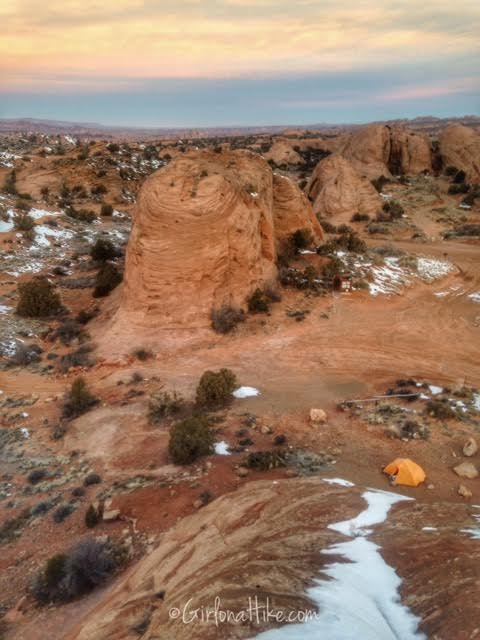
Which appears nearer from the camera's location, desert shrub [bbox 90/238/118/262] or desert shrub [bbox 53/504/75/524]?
desert shrub [bbox 53/504/75/524]

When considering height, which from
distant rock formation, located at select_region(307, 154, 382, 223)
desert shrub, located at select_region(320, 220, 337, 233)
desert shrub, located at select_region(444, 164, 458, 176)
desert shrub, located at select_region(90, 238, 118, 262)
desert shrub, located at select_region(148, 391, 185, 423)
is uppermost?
desert shrub, located at select_region(444, 164, 458, 176)

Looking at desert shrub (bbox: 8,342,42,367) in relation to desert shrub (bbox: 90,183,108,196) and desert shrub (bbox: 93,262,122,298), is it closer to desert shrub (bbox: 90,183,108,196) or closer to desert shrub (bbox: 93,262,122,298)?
desert shrub (bbox: 93,262,122,298)

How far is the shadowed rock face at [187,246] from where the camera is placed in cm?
1277

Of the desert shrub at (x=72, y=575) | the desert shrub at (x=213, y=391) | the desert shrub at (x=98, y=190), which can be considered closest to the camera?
the desert shrub at (x=72, y=575)

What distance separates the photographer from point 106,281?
1551 centimetres

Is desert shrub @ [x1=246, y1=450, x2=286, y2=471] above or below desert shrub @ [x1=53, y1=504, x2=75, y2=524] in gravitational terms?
above

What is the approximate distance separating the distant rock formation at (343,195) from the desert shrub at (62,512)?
22.0 meters

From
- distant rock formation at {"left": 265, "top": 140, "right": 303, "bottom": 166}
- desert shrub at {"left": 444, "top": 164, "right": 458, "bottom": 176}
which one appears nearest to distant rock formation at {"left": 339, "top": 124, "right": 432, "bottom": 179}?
desert shrub at {"left": 444, "top": 164, "right": 458, "bottom": 176}

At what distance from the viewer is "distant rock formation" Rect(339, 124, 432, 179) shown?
38.0 m

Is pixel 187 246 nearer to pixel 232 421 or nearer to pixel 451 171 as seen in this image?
pixel 232 421

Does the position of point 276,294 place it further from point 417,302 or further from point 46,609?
point 46,609

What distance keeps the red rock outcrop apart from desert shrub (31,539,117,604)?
123 feet

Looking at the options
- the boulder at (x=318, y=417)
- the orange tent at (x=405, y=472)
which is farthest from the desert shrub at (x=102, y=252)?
the orange tent at (x=405, y=472)

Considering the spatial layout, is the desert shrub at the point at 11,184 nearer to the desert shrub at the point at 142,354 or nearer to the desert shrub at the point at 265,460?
the desert shrub at the point at 142,354
